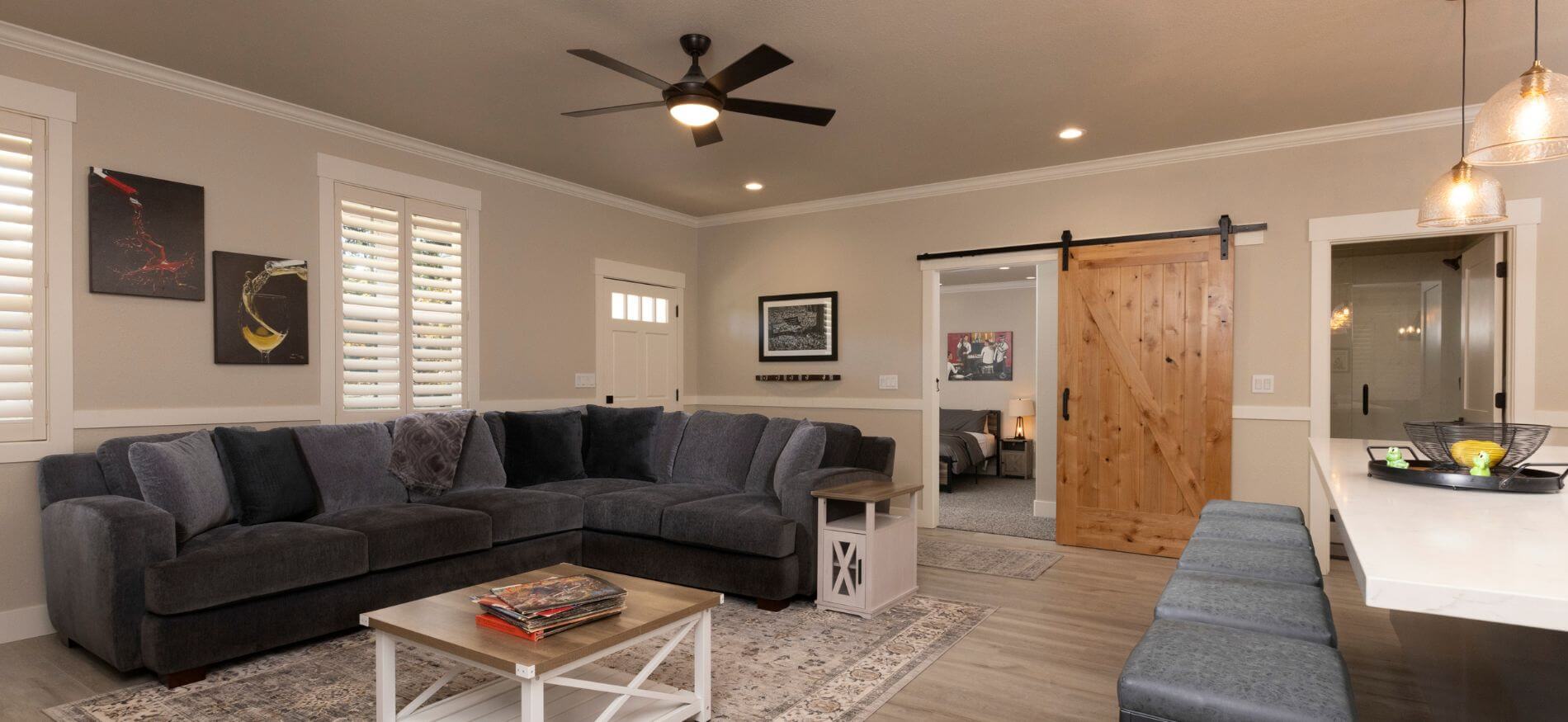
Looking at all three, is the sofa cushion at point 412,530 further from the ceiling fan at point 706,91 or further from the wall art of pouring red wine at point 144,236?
the ceiling fan at point 706,91

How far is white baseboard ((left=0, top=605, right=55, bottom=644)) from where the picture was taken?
3375mm

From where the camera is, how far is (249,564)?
3.06 metres

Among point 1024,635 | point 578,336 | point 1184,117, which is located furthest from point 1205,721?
point 578,336

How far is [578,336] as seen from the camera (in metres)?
6.04

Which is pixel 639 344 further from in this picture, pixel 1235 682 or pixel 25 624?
pixel 1235 682

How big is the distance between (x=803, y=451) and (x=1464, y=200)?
287cm

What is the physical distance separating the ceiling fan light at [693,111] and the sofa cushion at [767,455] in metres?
1.87

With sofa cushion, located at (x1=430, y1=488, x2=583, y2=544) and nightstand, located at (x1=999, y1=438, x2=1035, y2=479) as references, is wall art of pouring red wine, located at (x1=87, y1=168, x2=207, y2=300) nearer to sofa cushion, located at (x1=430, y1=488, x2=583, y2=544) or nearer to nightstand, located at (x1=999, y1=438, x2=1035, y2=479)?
sofa cushion, located at (x1=430, y1=488, x2=583, y2=544)

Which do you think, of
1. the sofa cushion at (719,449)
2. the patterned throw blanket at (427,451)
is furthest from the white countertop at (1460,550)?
the patterned throw blanket at (427,451)

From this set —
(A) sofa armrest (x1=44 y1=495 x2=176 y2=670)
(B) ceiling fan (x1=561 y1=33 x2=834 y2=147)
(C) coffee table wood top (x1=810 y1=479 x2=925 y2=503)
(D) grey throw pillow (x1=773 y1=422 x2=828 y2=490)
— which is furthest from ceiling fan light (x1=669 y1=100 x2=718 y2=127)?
(A) sofa armrest (x1=44 y1=495 x2=176 y2=670)

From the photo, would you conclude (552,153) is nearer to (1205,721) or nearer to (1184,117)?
(1184,117)

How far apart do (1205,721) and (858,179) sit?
4.82 meters

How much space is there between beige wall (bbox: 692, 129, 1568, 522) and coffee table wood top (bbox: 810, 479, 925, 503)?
80.2 inches

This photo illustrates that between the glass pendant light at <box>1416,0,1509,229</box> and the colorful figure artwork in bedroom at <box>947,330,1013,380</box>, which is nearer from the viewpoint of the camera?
the glass pendant light at <box>1416,0,1509,229</box>
